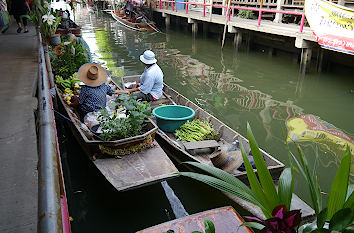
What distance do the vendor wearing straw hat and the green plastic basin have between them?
3.08ft

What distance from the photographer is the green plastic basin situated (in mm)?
4852

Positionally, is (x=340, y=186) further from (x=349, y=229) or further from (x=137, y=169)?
(x=137, y=169)

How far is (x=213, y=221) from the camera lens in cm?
216

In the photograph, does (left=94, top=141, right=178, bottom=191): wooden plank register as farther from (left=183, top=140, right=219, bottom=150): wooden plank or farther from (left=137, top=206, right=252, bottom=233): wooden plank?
(left=137, top=206, right=252, bottom=233): wooden plank

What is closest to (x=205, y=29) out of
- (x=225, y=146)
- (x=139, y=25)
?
(x=139, y=25)

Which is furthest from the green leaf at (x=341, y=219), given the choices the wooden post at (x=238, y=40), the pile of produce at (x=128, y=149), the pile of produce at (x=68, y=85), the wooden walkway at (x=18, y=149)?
the wooden post at (x=238, y=40)

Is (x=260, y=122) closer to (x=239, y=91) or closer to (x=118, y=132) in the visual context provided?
(x=239, y=91)

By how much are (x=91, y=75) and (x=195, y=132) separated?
185 centimetres

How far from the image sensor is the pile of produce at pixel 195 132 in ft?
15.2

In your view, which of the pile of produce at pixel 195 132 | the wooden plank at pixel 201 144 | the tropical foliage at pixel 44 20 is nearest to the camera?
the wooden plank at pixel 201 144

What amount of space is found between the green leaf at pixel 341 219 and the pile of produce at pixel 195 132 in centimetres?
330

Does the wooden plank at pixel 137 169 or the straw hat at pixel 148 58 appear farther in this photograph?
the straw hat at pixel 148 58

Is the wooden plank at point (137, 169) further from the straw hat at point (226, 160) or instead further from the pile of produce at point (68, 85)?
the pile of produce at point (68, 85)

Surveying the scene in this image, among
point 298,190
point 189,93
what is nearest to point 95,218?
point 298,190
